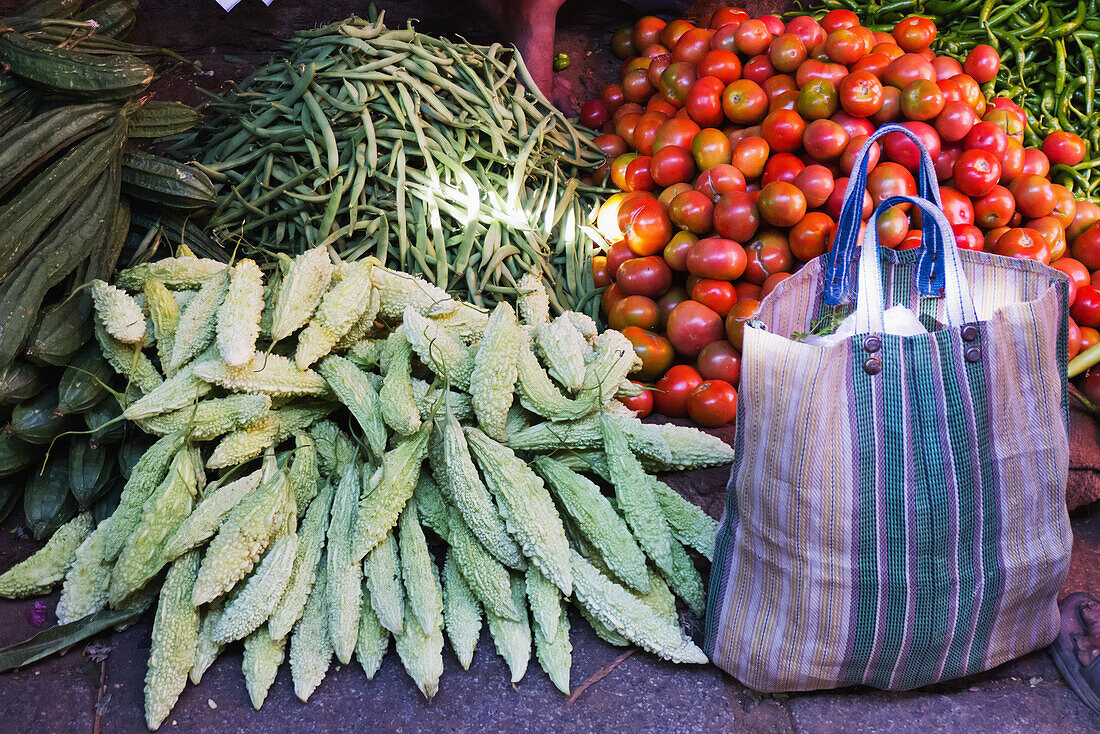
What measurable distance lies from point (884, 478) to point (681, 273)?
5.75 ft

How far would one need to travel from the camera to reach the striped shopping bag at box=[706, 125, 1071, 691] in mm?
1446

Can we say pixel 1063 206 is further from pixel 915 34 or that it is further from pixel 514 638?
pixel 514 638

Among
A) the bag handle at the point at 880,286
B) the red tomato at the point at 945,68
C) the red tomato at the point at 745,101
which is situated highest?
the red tomato at the point at 945,68

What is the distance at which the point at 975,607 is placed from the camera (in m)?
1.53

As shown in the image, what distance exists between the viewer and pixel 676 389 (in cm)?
269

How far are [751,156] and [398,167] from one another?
4.67 feet

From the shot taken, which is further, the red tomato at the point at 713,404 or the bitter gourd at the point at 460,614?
the red tomato at the point at 713,404

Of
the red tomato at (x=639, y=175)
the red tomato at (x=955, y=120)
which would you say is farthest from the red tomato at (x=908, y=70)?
the red tomato at (x=639, y=175)

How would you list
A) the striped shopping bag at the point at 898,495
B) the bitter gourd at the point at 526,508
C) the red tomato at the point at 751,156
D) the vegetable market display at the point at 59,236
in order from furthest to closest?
the red tomato at the point at 751,156
the vegetable market display at the point at 59,236
the bitter gourd at the point at 526,508
the striped shopping bag at the point at 898,495

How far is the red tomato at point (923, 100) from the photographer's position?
2.73 m

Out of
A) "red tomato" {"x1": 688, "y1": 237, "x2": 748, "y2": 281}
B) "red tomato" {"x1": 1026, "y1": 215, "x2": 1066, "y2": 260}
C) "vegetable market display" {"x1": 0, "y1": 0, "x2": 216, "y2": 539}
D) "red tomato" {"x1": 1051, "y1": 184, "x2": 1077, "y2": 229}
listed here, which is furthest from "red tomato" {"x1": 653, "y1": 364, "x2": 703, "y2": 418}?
"vegetable market display" {"x1": 0, "y1": 0, "x2": 216, "y2": 539}

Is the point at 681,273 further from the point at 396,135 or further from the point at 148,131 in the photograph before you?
the point at 148,131

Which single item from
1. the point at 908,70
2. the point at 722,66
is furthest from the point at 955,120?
the point at 722,66

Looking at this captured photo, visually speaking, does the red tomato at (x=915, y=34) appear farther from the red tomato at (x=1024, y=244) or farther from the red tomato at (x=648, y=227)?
the red tomato at (x=648, y=227)
